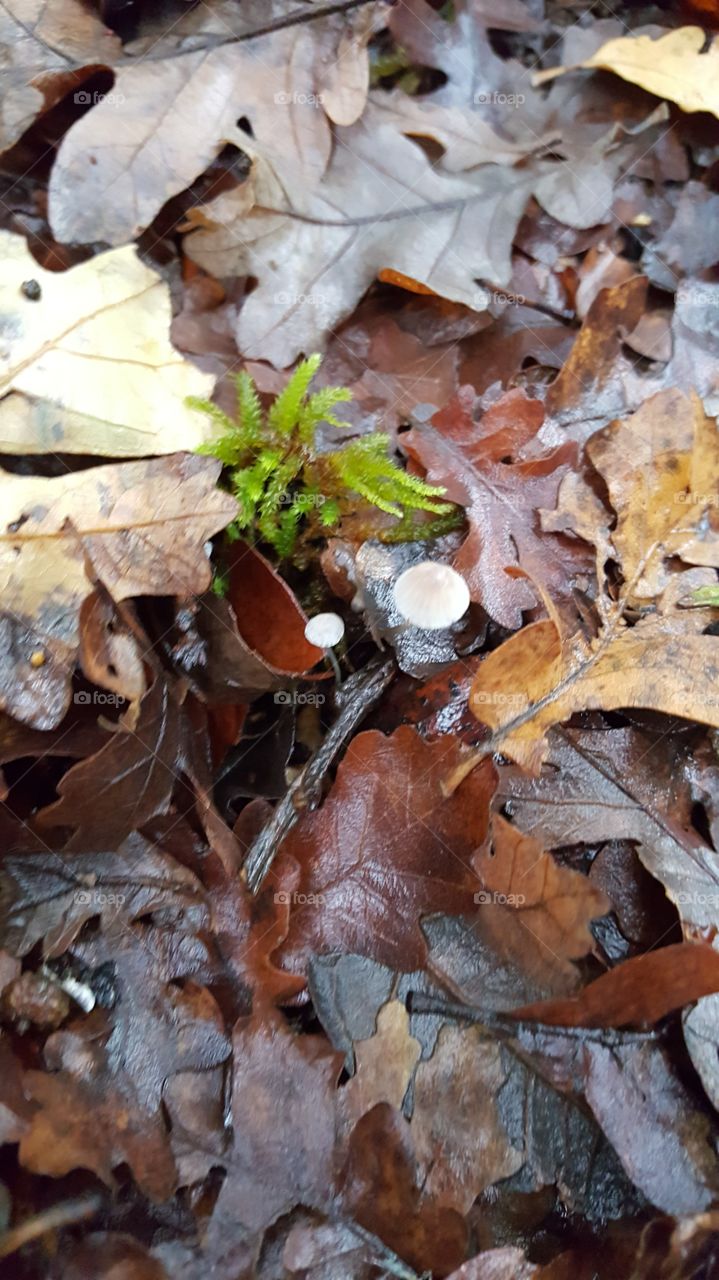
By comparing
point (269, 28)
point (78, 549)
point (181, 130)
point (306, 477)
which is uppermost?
point (269, 28)

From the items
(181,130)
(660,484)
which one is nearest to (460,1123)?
(660,484)

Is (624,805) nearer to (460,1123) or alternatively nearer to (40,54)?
(460,1123)

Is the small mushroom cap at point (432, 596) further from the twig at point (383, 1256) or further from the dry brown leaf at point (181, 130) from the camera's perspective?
the dry brown leaf at point (181, 130)

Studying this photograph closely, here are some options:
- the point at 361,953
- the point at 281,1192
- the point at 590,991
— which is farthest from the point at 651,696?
the point at 281,1192

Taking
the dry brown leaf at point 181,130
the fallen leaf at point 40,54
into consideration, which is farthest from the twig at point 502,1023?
the fallen leaf at point 40,54

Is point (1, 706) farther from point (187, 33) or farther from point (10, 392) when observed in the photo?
point (187, 33)

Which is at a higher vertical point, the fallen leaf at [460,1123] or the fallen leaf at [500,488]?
the fallen leaf at [500,488]

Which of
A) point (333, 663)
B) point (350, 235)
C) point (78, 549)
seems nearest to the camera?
point (78, 549)
